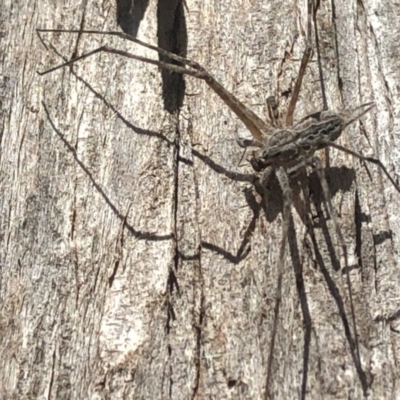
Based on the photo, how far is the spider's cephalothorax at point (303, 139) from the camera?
2.42 metres

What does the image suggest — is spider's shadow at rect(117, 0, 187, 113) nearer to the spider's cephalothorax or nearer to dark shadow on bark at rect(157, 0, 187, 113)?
dark shadow on bark at rect(157, 0, 187, 113)

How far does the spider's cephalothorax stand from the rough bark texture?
7cm

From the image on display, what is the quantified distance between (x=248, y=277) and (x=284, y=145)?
0.49 m

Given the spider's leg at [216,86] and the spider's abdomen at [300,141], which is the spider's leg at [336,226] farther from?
the spider's leg at [216,86]

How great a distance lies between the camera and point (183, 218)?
2363 millimetres

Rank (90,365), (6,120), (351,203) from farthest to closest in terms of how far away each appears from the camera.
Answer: (6,120), (351,203), (90,365)

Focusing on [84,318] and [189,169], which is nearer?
[84,318]

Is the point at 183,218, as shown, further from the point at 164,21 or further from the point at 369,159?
the point at 164,21

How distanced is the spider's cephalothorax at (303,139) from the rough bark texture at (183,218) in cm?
7

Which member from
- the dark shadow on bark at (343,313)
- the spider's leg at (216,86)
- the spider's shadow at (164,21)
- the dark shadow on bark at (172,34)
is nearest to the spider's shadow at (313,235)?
the dark shadow on bark at (343,313)

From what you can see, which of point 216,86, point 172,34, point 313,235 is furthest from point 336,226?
point 172,34

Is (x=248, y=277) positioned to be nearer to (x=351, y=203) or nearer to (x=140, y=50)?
(x=351, y=203)

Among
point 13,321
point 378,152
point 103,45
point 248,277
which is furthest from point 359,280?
point 103,45

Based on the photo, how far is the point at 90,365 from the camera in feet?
7.11
